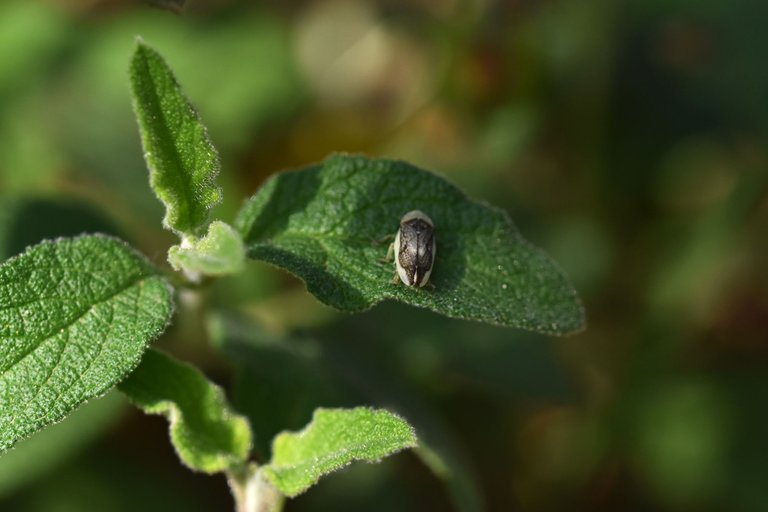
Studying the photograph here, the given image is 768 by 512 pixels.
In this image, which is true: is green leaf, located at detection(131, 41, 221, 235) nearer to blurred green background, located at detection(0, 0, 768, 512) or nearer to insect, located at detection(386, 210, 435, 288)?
insect, located at detection(386, 210, 435, 288)

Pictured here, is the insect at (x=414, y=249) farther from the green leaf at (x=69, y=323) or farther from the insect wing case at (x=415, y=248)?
the green leaf at (x=69, y=323)

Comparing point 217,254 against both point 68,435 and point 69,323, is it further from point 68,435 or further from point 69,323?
point 68,435

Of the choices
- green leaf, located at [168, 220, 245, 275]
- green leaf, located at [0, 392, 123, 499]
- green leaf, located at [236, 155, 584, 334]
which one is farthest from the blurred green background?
green leaf, located at [168, 220, 245, 275]

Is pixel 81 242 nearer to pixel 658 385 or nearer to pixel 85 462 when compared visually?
pixel 85 462

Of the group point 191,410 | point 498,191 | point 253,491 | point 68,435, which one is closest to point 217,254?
point 191,410

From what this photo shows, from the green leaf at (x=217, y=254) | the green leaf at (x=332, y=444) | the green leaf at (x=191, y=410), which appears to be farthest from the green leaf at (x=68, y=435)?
the green leaf at (x=217, y=254)

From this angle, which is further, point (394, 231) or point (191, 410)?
point (394, 231)
